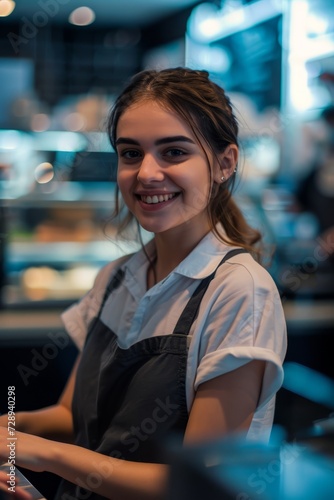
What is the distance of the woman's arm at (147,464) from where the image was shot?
3.98 feet

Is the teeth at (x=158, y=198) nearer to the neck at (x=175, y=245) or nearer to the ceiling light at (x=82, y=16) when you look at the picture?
the neck at (x=175, y=245)

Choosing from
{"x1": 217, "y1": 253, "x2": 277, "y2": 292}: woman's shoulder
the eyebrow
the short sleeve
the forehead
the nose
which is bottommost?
the short sleeve

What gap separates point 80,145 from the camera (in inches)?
172

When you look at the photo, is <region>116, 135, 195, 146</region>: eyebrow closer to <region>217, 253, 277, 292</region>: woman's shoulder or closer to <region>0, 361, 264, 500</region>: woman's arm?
<region>217, 253, 277, 292</region>: woman's shoulder

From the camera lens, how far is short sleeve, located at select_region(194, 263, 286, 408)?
47.6 inches

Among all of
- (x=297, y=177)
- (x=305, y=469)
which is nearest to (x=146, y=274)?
(x=305, y=469)

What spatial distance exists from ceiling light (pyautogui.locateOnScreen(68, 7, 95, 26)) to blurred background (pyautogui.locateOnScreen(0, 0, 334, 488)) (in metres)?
0.02

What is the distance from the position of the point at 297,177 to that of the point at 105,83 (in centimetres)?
174

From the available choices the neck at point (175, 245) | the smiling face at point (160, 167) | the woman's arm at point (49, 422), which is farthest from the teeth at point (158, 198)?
the woman's arm at point (49, 422)

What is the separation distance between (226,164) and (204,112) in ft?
0.41

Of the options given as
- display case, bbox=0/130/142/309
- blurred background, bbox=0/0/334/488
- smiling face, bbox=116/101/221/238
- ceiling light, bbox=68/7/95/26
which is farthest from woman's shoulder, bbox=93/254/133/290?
ceiling light, bbox=68/7/95/26

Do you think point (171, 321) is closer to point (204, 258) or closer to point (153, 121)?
point (204, 258)

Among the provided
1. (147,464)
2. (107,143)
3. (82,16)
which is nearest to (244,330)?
(147,464)

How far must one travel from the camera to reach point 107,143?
14.1 ft
